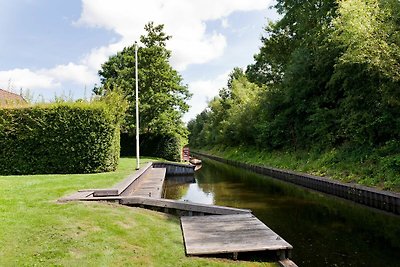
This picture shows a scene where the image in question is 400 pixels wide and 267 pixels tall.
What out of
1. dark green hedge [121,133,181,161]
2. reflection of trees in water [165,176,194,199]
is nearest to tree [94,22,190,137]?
dark green hedge [121,133,181,161]

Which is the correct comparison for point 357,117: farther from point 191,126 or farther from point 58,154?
point 191,126

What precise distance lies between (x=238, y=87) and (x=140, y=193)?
43371mm

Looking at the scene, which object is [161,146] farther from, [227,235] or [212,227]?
[227,235]

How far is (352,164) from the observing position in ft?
57.5

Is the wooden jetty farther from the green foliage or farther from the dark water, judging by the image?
the green foliage

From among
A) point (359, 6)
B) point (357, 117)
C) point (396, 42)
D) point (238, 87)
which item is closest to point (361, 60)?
point (396, 42)

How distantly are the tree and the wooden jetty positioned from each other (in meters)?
18.1

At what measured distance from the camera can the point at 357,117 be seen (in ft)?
60.1

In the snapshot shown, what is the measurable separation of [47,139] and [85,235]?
34.1 ft

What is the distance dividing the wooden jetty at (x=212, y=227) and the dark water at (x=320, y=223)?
88cm

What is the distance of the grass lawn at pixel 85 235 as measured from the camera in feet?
17.1

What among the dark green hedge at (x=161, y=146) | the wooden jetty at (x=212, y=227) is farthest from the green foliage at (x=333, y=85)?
the dark green hedge at (x=161, y=146)

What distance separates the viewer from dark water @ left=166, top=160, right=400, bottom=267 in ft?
23.6

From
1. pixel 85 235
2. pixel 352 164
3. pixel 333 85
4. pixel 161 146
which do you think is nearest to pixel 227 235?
pixel 85 235
